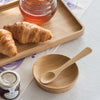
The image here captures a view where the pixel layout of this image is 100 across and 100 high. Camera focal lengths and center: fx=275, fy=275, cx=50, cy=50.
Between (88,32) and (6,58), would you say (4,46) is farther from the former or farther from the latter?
(88,32)

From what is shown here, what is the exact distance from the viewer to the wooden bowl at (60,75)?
38.6 inches

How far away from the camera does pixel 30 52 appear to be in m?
1.11

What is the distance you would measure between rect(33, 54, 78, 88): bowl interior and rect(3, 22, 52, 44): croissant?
0.09 meters

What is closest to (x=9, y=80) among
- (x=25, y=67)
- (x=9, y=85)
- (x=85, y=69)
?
(x=9, y=85)

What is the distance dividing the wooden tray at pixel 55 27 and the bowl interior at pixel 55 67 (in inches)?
3.0

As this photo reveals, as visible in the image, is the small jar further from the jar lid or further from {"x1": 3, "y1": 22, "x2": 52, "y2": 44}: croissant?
{"x1": 3, "y1": 22, "x2": 52, "y2": 44}: croissant

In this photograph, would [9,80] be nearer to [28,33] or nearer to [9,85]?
[9,85]

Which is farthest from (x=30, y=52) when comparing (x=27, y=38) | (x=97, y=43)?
(x=97, y=43)

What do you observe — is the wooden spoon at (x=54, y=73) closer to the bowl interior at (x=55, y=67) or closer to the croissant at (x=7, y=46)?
the bowl interior at (x=55, y=67)

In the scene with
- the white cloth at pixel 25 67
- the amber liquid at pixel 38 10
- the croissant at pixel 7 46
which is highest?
the amber liquid at pixel 38 10

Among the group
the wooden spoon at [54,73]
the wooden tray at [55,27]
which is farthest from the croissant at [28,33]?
the wooden spoon at [54,73]

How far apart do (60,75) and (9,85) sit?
0.22 meters

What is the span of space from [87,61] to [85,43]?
0.11 metres

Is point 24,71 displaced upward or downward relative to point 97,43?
downward
